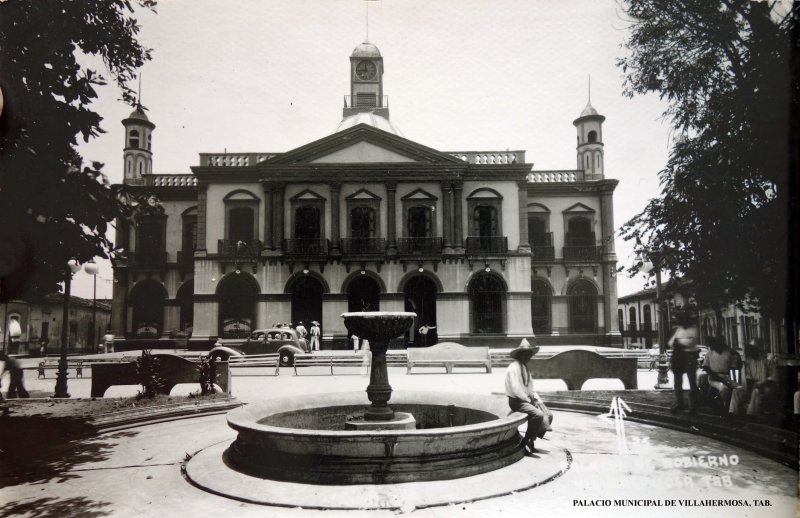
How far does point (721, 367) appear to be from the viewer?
7.30 m

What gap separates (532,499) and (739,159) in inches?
196

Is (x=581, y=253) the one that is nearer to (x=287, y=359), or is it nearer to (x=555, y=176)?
(x=555, y=176)

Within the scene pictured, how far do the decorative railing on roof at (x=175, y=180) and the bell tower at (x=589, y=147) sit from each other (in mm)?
19015

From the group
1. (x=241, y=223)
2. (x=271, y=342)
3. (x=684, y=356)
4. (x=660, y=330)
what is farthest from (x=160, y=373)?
(x=241, y=223)

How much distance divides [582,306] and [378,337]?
22.4m

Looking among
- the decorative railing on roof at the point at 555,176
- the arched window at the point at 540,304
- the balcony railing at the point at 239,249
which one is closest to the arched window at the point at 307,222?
the balcony railing at the point at 239,249

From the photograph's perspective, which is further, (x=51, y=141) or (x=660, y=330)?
(x=660, y=330)

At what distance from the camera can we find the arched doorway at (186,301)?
25.6 metres

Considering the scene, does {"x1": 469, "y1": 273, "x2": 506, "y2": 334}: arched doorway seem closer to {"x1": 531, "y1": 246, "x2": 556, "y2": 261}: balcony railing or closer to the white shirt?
{"x1": 531, "y1": 246, "x2": 556, "y2": 261}: balcony railing

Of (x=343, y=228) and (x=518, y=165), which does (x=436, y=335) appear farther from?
(x=518, y=165)

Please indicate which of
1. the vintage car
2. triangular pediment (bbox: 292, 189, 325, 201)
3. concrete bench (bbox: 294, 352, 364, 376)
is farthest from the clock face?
concrete bench (bbox: 294, 352, 364, 376)

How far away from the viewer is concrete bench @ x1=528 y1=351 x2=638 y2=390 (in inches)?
430

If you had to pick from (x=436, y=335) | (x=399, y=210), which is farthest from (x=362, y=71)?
(x=436, y=335)

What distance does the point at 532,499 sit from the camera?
200 inches
